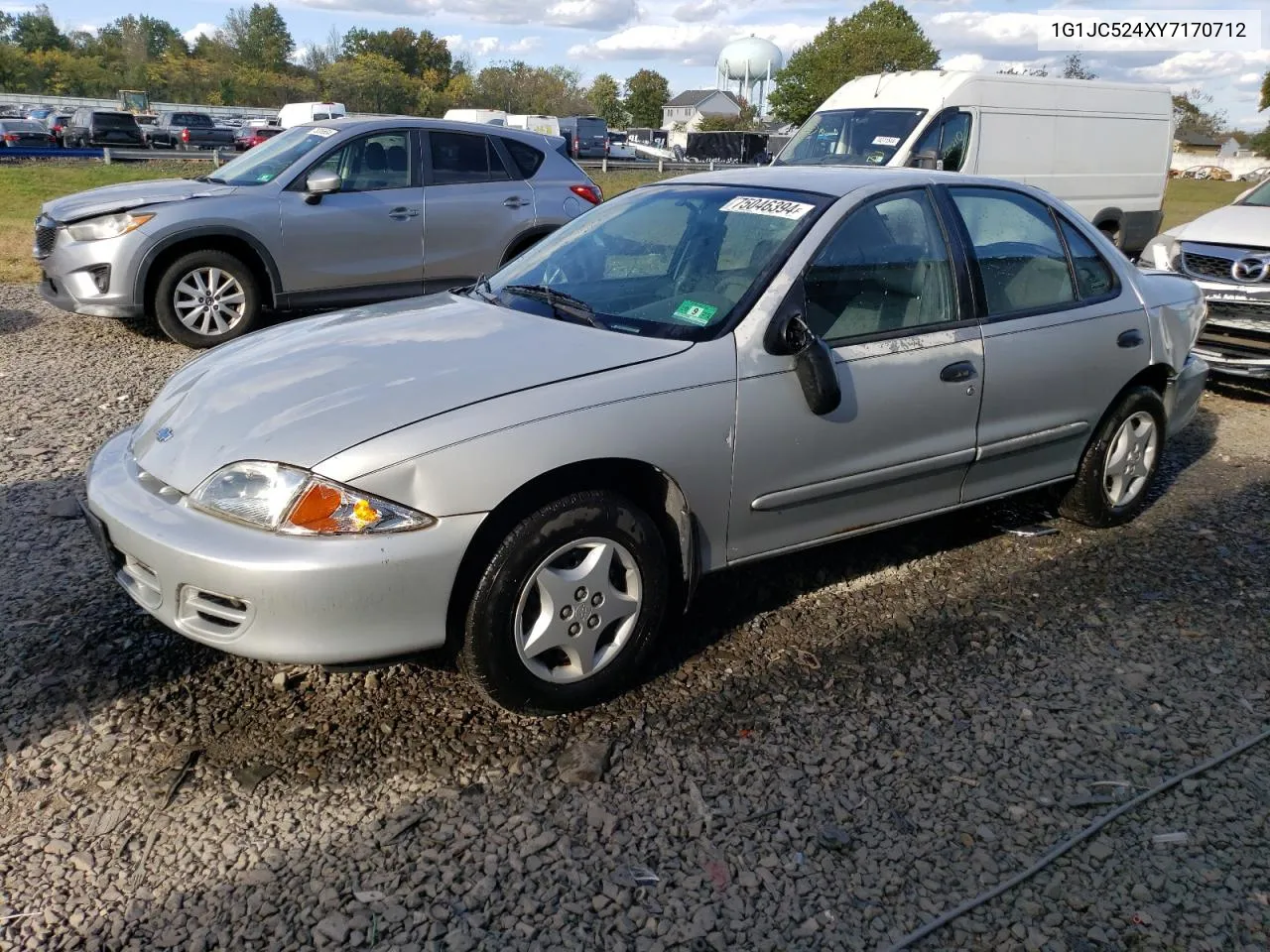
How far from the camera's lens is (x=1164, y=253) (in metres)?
8.26

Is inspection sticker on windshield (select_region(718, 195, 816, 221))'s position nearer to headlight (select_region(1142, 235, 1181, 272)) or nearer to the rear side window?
the rear side window

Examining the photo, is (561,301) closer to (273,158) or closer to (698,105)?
(273,158)

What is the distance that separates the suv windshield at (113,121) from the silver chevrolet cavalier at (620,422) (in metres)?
40.8

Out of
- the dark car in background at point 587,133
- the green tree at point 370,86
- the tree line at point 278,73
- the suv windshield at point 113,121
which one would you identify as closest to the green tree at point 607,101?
the tree line at point 278,73

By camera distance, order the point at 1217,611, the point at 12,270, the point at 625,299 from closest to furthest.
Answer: the point at 625,299 → the point at 1217,611 → the point at 12,270

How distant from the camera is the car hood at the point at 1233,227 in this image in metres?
7.77

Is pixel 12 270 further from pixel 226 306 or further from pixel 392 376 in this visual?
pixel 392 376

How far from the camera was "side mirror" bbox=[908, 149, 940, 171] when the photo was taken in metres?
10.9

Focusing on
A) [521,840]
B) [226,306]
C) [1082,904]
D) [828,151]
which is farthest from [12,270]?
[1082,904]

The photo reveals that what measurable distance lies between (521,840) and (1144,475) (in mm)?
3713

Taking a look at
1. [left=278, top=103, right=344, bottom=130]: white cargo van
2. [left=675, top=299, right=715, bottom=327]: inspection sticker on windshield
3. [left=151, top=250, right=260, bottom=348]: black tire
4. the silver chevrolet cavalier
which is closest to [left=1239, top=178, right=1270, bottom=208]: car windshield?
the silver chevrolet cavalier

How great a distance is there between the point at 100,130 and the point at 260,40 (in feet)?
201

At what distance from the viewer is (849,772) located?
3084 mm

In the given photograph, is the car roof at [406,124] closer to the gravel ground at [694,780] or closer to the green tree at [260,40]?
the gravel ground at [694,780]
